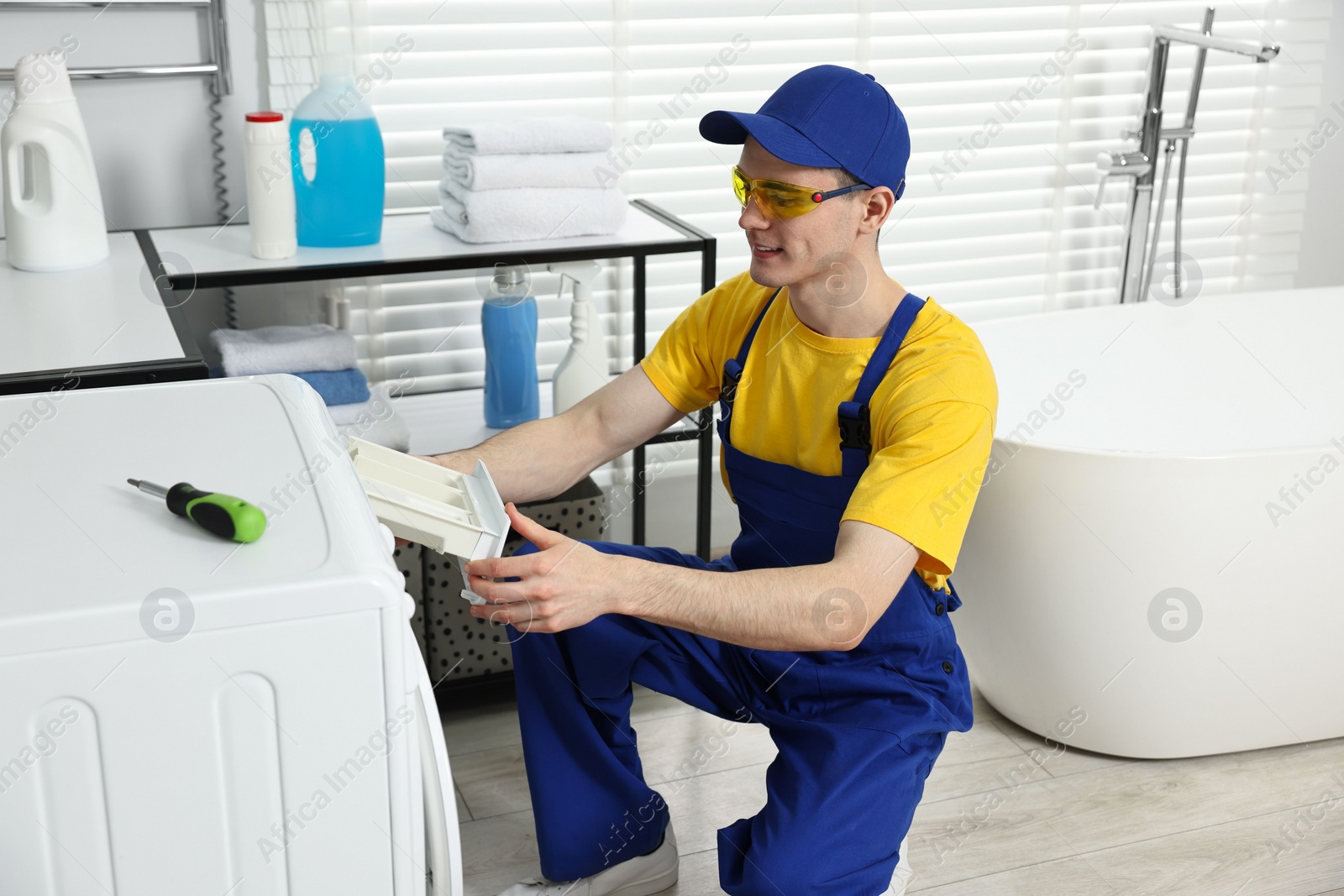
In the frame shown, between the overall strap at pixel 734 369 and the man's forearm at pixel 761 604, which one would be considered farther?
the overall strap at pixel 734 369

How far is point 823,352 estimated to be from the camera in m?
1.56

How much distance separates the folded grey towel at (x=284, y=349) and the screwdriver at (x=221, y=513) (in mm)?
956

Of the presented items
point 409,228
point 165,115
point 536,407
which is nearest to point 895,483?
point 536,407

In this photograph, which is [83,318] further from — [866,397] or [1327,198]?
[1327,198]

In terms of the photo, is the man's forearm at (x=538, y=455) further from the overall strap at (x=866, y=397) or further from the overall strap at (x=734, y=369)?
the overall strap at (x=866, y=397)

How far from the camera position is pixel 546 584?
1230 millimetres

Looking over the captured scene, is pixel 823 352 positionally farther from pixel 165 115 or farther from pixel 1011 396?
pixel 165 115

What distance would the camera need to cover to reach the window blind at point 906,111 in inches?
89.9

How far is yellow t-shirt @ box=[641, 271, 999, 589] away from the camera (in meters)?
1.38

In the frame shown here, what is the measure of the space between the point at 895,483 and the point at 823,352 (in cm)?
25

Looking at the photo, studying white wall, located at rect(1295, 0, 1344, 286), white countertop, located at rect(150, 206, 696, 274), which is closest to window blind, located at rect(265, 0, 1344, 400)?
white wall, located at rect(1295, 0, 1344, 286)

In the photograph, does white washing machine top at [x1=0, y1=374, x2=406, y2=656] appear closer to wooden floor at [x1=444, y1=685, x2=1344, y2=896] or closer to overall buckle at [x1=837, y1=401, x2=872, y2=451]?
overall buckle at [x1=837, y1=401, x2=872, y2=451]

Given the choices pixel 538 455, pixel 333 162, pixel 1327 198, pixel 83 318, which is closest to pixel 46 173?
pixel 83 318

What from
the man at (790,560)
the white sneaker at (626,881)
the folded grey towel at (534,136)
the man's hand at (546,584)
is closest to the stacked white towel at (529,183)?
the folded grey towel at (534,136)
